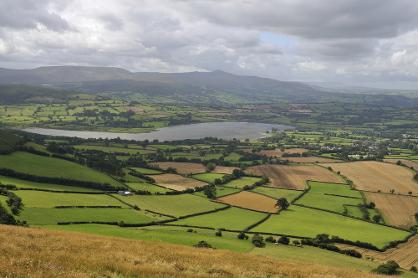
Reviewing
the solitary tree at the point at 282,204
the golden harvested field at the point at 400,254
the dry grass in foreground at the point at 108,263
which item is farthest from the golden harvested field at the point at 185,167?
the dry grass in foreground at the point at 108,263

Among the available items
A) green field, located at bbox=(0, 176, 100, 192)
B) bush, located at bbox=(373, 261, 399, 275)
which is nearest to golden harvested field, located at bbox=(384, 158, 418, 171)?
green field, located at bbox=(0, 176, 100, 192)

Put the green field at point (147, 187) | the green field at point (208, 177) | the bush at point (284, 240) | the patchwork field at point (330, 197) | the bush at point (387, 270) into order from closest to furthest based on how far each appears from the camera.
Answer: the bush at point (387, 270), the bush at point (284, 240), the patchwork field at point (330, 197), the green field at point (147, 187), the green field at point (208, 177)

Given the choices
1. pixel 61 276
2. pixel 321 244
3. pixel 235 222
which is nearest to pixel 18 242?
pixel 61 276

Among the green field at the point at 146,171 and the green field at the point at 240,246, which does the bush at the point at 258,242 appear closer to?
the green field at the point at 240,246

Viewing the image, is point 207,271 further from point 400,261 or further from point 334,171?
point 334,171

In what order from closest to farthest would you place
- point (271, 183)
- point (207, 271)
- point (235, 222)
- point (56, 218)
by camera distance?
point (207, 271) < point (56, 218) < point (235, 222) < point (271, 183)

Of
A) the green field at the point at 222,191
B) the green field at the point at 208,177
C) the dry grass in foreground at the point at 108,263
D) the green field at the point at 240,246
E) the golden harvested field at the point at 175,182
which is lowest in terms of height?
the green field at the point at 222,191

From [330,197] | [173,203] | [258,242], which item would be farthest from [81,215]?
[330,197]

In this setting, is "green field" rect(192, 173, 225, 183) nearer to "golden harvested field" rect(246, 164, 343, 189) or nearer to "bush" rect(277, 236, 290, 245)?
"golden harvested field" rect(246, 164, 343, 189)

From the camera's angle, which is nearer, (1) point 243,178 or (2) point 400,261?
(2) point 400,261
